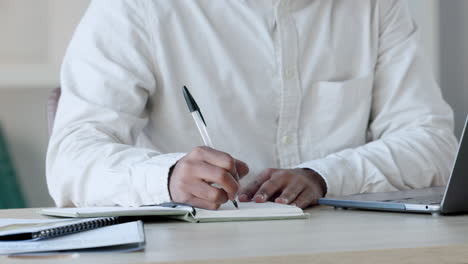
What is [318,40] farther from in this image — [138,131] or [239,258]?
[239,258]

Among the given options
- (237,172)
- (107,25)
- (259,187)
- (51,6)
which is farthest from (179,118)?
(51,6)

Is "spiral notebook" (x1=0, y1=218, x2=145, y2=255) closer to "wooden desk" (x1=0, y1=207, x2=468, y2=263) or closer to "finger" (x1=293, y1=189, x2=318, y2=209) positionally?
"wooden desk" (x1=0, y1=207, x2=468, y2=263)

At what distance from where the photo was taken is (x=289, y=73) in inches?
60.0

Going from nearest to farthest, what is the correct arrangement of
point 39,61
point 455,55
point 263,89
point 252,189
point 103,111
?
point 252,189 < point 103,111 < point 263,89 < point 39,61 < point 455,55

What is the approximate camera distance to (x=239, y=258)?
0.54 metres

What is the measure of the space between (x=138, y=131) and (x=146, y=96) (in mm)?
79

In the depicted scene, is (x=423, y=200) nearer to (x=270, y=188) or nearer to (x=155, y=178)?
(x=270, y=188)

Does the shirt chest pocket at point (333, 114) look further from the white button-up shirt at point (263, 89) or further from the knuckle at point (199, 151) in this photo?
the knuckle at point (199, 151)

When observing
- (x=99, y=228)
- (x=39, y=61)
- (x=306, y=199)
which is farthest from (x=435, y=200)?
(x=39, y=61)

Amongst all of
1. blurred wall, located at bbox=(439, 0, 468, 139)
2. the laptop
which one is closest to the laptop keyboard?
the laptop

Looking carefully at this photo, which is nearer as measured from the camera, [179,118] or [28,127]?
[179,118]

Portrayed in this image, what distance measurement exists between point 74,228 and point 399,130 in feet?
3.48

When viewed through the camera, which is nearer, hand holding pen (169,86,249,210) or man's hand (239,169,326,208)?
hand holding pen (169,86,249,210)

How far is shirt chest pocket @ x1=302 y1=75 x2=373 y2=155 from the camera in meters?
1.54
